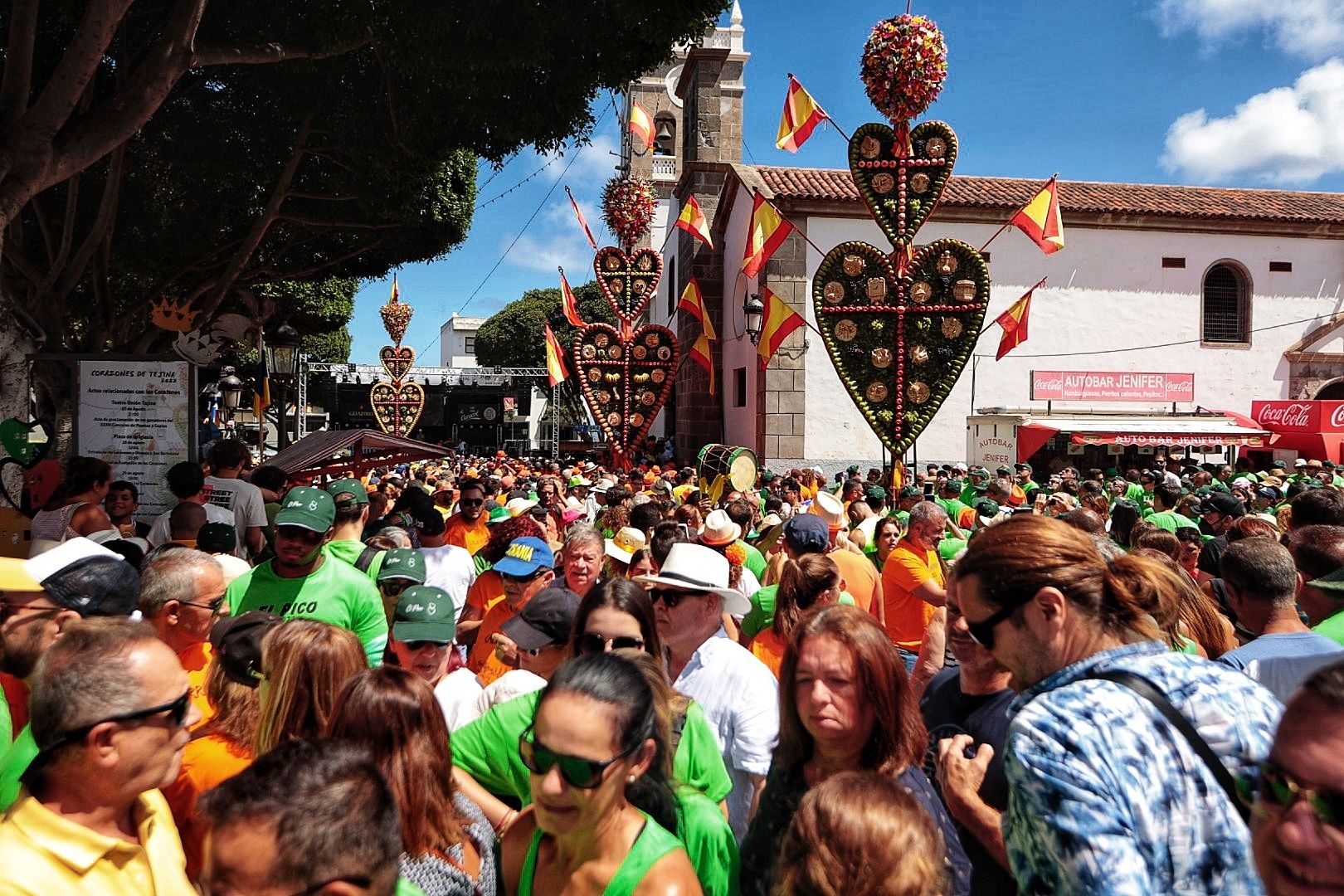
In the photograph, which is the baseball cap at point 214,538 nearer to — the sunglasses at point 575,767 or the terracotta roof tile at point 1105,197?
the sunglasses at point 575,767

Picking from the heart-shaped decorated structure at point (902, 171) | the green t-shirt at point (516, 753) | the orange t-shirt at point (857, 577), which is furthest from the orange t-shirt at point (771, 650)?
the heart-shaped decorated structure at point (902, 171)

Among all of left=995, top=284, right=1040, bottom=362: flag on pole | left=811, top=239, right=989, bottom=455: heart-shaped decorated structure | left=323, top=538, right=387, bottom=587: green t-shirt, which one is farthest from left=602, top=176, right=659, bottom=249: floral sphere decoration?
left=323, top=538, right=387, bottom=587: green t-shirt

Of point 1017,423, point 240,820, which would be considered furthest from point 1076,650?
point 1017,423

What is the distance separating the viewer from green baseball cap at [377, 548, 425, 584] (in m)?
4.48

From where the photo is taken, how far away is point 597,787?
1.91 m

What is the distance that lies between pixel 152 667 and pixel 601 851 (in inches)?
42.7

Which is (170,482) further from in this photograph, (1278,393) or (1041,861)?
(1278,393)

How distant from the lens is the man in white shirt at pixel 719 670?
3014 mm

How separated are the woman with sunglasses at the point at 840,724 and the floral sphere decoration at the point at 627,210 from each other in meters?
18.4

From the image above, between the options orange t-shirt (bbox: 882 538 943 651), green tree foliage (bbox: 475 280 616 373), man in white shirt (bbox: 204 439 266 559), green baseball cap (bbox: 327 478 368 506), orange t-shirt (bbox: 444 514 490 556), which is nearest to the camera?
orange t-shirt (bbox: 882 538 943 651)

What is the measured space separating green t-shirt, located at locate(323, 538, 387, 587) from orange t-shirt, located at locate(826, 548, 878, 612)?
259cm

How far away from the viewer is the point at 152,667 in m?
2.00

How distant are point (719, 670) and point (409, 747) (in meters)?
1.30

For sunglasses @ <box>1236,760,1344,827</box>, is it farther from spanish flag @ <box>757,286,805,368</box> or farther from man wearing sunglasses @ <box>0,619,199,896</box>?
spanish flag @ <box>757,286,805,368</box>
